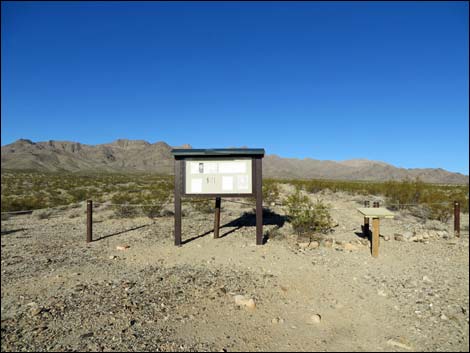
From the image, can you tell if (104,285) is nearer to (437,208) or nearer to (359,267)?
(359,267)

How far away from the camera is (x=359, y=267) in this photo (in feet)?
21.9

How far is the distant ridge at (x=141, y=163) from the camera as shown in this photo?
10181 cm

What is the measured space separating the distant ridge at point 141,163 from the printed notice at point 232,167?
89.5 meters

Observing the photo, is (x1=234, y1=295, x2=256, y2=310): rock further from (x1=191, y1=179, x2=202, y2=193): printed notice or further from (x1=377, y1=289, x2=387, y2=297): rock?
(x1=191, y1=179, x2=202, y2=193): printed notice

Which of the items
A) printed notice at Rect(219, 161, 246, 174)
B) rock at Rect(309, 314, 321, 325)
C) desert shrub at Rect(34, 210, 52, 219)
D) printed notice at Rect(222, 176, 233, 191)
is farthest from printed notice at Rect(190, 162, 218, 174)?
desert shrub at Rect(34, 210, 52, 219)

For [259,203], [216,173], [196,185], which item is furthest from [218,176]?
[259,203]

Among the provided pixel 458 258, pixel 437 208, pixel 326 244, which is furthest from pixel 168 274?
pixel 437 208

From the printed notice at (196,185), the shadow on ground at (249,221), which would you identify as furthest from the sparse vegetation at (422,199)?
the printed notice at (196,185)

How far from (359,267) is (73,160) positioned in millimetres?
132291

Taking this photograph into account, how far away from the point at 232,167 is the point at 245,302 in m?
4.50

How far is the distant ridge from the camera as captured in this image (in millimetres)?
101812

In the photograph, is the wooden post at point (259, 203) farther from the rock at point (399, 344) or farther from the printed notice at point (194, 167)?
the rock at point (399, 344)

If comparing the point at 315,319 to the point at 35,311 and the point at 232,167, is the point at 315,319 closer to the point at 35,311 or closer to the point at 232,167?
the point at 35,311

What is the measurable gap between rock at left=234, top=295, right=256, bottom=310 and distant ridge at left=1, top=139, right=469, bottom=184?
305 ft
